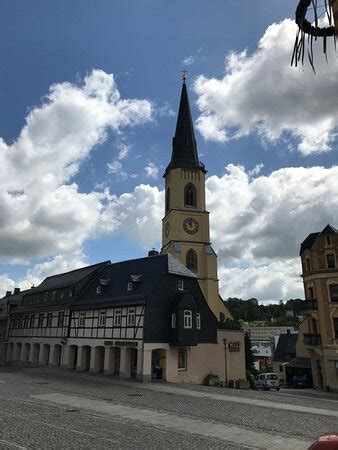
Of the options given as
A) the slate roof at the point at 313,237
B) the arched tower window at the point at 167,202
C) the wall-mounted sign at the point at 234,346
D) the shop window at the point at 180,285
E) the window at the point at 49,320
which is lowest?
the wall-mounted sign at the point at 234,346

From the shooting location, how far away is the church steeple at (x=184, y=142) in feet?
203

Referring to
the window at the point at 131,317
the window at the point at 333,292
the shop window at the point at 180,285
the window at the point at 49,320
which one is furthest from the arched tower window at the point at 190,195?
the window at the point at 131,317

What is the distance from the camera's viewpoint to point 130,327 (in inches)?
1222

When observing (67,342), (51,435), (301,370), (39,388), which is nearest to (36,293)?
(67,342)

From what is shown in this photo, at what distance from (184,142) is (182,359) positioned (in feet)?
133

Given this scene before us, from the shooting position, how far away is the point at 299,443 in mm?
11375

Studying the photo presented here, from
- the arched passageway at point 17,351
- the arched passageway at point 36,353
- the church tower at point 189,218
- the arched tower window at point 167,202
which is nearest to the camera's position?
the arched passageway at point 36,353

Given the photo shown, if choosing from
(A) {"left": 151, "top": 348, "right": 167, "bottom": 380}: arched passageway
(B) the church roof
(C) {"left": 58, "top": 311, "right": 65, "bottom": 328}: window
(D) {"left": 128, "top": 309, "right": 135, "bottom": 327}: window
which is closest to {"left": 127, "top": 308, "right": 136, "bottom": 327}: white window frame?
(D) {"left": 128, "top": 309, "right": 135, "bottom": 327}: window

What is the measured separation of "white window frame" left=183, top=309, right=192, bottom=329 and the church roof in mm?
33389

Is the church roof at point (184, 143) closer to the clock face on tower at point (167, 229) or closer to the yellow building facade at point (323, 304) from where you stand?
the clock face on tower at point (167, 229)

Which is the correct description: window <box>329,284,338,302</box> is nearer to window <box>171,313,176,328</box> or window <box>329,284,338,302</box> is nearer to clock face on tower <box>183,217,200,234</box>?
window <box>171,313,176,328</box>

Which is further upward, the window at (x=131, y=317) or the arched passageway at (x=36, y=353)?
the window at (x=131, y=317)

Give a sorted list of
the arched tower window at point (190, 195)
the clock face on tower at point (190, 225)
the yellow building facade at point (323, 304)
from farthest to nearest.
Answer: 1. the arched tower window at point (190, 195)
2. the clock face on tower at point (190, 225)
3. the yellow building facade at point (323, 304)

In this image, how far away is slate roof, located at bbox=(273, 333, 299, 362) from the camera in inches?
2596
